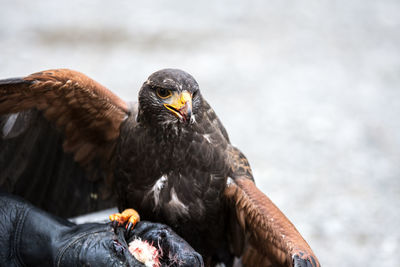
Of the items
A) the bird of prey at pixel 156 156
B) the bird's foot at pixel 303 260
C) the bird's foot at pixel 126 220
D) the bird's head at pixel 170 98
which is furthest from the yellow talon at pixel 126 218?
the bird's foot at pixel 303 260

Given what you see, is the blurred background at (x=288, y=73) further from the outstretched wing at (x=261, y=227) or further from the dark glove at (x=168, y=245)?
the dark glove at (x=168, y=245)

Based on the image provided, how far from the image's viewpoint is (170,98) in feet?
9.66

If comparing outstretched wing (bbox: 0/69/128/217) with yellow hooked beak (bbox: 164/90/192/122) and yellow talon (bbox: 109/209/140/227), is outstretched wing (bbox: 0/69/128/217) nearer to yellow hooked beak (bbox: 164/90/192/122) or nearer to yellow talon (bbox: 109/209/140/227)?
yellow hooked beak (bbox: 164/90/192/122)

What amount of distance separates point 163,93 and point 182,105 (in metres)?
0.16

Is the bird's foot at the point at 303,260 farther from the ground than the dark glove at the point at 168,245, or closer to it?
farther from the ground

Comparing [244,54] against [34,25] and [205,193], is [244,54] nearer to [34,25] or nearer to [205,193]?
[34,25]

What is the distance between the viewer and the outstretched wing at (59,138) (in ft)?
10.3

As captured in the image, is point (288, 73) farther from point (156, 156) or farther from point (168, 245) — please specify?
point (168, 245)

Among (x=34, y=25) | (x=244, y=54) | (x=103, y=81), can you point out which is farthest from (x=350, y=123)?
(x=34, y=25)

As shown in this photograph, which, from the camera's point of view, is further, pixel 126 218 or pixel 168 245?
pixel 126 218

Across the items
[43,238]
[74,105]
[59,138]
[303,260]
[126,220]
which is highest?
[74,105]

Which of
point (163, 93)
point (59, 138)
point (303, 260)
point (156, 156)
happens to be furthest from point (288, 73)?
point (303, 260)

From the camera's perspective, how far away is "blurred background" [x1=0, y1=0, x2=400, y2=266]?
6062 mm

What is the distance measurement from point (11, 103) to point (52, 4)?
8275 millimetres
